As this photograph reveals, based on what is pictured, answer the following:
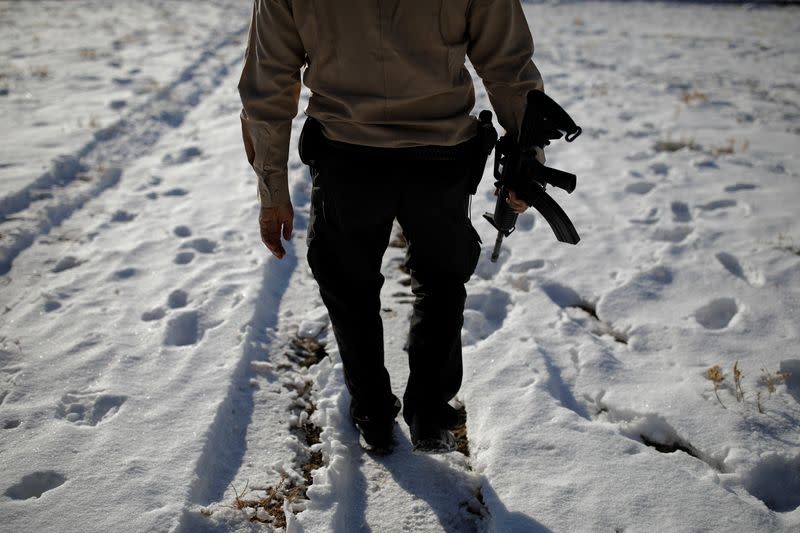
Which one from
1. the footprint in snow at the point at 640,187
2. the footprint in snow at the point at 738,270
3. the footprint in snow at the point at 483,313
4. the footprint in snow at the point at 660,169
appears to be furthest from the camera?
the footprint in snow at the point at 660,169

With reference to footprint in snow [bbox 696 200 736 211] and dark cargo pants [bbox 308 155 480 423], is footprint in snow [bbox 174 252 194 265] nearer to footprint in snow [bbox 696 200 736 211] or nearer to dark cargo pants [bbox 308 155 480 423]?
dark cargo pants [bbox 308 155 480 423]

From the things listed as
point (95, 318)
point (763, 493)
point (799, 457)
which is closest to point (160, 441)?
point (95, 318)

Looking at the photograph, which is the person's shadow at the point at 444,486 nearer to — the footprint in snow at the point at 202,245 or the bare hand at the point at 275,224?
the bare hand at the point at 275,224

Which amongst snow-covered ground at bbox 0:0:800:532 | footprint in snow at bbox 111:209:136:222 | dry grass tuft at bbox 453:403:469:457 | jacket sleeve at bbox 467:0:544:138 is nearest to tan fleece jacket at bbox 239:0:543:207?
jacket sleeve at bbox 467:0:544:138

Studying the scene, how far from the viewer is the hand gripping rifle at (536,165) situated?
1.96 metres

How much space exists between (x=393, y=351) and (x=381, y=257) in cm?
108

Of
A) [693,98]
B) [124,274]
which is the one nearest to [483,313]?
[124,274]

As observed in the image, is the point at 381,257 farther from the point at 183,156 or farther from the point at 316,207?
the point at 183,156

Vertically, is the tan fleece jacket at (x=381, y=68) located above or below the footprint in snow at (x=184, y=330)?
above

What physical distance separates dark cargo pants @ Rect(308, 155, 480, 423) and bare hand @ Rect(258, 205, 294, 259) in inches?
6.5

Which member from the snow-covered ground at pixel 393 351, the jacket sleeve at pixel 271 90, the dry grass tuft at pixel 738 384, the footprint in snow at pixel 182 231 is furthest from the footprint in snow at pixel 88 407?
the dry grass tuft at pixel 738 384

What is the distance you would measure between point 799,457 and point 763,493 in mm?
247

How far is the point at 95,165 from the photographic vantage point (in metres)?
5.23

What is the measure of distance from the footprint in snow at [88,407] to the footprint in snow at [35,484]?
0.28 m
